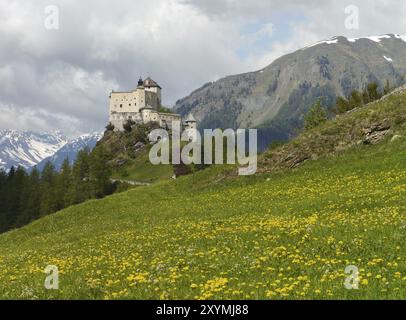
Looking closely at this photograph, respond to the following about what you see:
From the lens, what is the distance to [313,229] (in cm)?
1959

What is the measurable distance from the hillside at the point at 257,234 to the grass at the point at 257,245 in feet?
0.20

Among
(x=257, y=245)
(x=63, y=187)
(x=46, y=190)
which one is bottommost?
(x=257, y=245)

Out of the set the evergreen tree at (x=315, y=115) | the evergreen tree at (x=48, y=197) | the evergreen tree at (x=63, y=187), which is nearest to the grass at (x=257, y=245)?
the evergreen tree at (x=315, y=115)

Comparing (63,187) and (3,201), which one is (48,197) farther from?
(3,201)

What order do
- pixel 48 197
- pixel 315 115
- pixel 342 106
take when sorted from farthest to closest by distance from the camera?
pixel 48 197
pixel 315 115
pixel 342 106

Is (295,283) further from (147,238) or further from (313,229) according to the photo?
(147,238)

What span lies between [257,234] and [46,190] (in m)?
126

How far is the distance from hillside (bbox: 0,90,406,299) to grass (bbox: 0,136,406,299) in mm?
62

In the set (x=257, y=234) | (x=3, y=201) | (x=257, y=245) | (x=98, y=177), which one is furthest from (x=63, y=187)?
(x=257, y=245)

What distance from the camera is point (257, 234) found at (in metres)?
20.8

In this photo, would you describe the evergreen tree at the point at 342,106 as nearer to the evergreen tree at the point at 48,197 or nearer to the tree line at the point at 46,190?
the tree line at the point at 46,190

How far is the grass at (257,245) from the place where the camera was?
1251cm

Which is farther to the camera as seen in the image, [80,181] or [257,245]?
[80,181]

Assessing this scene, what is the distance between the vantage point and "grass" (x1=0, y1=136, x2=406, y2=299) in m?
12.5
